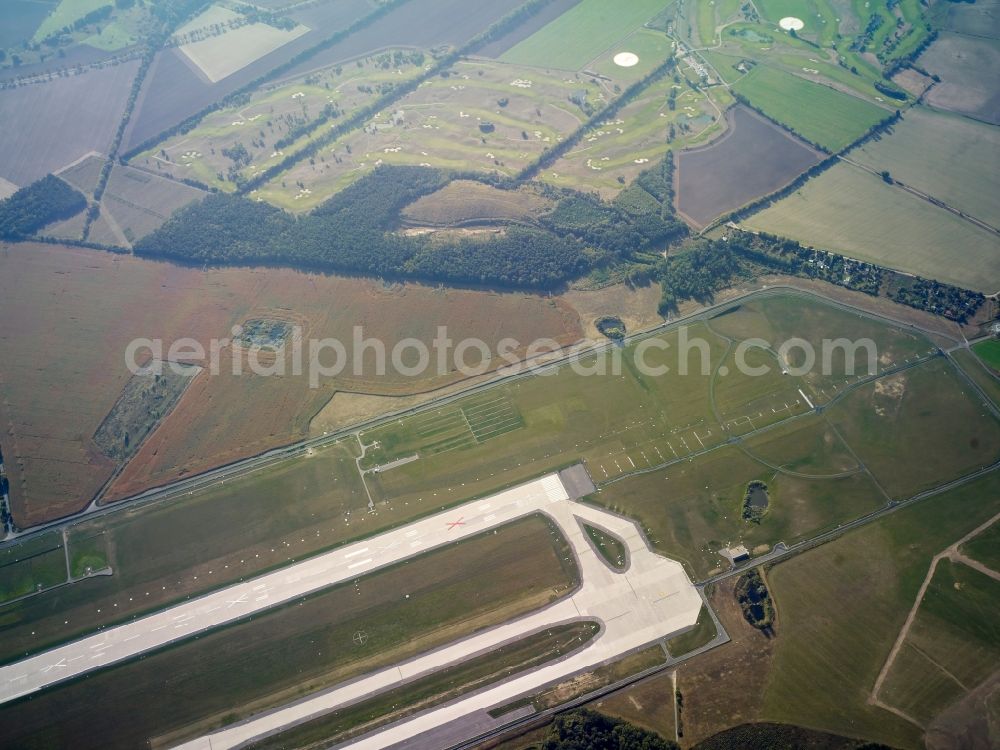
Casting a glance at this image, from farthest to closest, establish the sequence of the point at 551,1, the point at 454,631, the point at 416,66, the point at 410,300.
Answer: the point at 551,1 → the point at 416,66 → the point at 410,300 → the point at 454,631

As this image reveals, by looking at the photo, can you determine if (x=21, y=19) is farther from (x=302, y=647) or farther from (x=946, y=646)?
(x=946, y=646)

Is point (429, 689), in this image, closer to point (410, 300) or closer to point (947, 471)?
point (410, 300)

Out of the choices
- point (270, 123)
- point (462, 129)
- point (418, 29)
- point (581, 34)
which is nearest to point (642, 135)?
point (462, 129)

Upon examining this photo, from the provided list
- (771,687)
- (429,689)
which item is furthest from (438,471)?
(771,687)

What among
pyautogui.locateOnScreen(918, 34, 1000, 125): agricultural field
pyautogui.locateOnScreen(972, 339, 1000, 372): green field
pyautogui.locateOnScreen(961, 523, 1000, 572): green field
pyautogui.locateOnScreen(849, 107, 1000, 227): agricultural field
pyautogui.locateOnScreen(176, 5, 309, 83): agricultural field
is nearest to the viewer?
pyautogui.locateOnScreen(961, 523, 1000, 572): green field

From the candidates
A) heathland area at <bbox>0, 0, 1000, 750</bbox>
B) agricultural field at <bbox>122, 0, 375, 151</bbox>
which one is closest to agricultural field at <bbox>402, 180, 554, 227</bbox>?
heathland area at <bbox>0, 0, 1000, 750</bbox>

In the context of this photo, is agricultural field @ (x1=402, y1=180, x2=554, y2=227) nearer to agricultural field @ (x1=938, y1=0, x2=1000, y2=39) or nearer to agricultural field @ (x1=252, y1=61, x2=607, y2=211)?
agricultural field @ (x1=252, y1=61, x2=607, y2=211)
